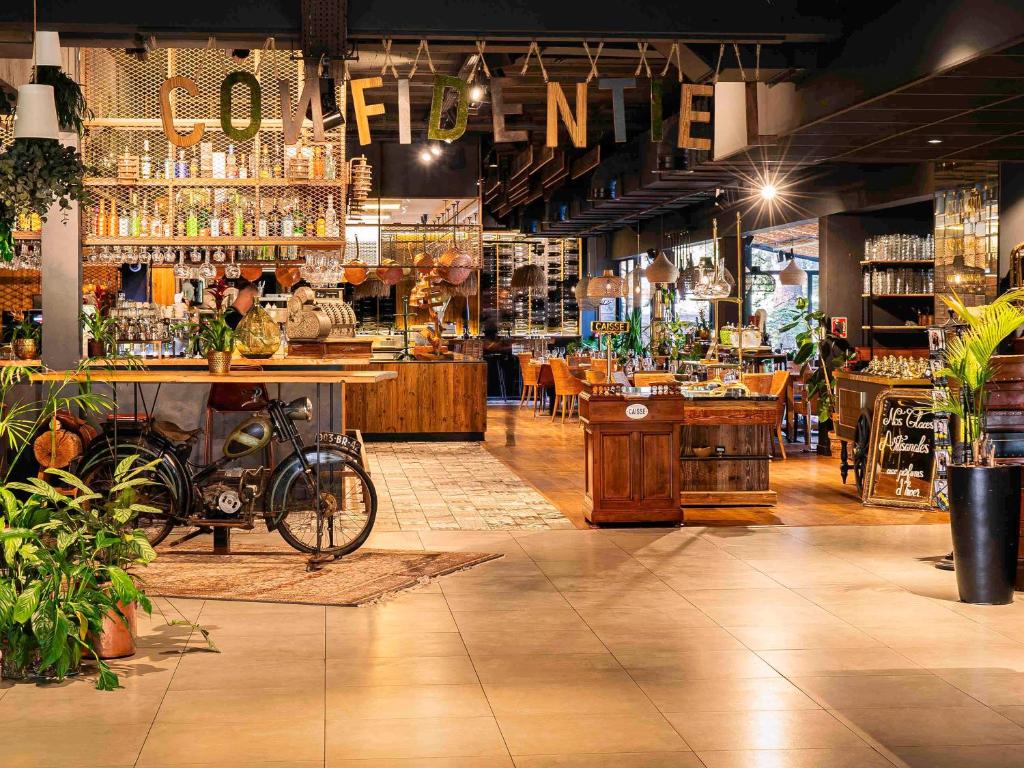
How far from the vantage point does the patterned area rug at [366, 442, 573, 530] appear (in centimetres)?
895

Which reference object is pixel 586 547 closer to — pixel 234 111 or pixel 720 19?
pixel 720 19

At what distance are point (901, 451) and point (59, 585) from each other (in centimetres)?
652

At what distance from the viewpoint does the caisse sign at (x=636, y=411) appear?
844 cm

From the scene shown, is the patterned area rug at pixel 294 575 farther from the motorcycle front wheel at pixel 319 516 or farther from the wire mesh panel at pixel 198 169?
the wire mesh panel at pixel 198 169

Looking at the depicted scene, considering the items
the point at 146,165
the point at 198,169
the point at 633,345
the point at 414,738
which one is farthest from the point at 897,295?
the point at 414,738

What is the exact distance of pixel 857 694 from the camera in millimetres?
4742

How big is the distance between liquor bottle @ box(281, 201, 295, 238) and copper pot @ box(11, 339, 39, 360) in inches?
95.5

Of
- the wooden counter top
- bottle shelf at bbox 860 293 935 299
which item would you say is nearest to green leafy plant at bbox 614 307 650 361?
bottle shelf at bbox 860 293 935 299

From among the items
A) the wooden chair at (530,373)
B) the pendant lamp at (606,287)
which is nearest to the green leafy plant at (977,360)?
the pendant lamp at (606,287)

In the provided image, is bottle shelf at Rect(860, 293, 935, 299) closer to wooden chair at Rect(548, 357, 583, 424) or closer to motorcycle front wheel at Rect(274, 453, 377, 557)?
wooden chair at Rect(548, 357, 583, 424)

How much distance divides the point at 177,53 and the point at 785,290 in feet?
45.6

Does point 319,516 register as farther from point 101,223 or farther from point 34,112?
point 101,223

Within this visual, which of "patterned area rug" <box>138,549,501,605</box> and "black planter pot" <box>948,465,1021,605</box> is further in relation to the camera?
"patterned area rug" <box>138,549,501,605</box>

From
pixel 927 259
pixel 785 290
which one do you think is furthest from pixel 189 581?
pixel 785 290
